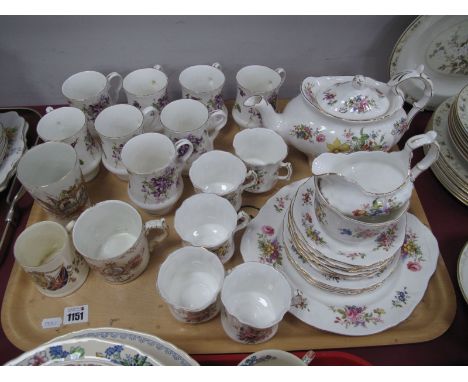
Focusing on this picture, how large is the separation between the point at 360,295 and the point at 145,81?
69 centimetres

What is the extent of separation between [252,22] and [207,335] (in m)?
0.68

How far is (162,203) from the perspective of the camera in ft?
2.53

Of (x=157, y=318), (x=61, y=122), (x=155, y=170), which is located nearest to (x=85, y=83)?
(x=61, y=122)

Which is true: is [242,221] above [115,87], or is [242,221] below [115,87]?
below

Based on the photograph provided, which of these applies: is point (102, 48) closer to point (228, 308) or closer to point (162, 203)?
point (162, 203)

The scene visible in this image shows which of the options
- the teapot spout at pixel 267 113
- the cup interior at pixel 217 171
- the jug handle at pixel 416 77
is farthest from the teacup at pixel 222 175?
the jug handle at pixel 416 77

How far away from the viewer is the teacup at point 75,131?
32.2 inches

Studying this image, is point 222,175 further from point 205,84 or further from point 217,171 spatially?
point 205,84

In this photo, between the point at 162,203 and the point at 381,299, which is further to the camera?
the point at 162,203

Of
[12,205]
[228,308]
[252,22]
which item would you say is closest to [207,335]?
[228,308]

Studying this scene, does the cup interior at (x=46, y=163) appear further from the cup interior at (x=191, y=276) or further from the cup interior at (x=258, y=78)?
the cup interior at (x=258, y=78)

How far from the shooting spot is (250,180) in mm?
A: 801

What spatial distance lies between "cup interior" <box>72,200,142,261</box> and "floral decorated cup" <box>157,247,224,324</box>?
0.29 ft

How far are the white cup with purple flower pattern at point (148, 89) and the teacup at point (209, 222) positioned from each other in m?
0.23
